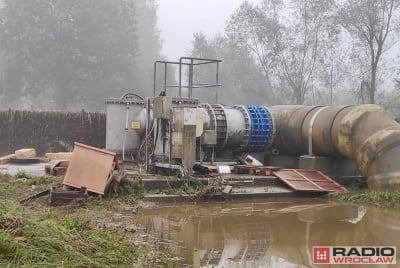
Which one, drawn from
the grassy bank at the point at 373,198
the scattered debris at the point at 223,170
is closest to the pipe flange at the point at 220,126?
the scattered debris at the point at 223,170

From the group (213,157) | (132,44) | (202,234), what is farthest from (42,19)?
(202,234)

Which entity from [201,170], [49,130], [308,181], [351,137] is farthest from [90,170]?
[49,130]

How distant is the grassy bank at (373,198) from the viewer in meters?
10.2

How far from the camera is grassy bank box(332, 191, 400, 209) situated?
1024 cm

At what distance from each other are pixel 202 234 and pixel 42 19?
3287cm

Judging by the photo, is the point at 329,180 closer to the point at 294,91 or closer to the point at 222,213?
the point at 222,213

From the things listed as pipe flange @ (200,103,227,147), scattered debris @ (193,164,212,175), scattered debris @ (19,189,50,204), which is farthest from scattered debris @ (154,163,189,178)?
scattered debris @ (19,189,50,204)

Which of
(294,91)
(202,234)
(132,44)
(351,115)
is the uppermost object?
(132,44)

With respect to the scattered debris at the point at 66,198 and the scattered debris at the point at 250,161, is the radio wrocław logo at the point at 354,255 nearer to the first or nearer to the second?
the scattered debris at the point at 66,198

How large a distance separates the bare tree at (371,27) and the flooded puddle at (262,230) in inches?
760

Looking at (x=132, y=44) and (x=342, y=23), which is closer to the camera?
(x=342, y=23)

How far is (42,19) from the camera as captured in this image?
36594 mm

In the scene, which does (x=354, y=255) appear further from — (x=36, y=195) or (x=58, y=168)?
(x=58, y=168)

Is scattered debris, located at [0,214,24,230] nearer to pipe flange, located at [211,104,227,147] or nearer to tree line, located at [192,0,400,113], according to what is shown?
pipe flange, located at [211,104,227,147]
